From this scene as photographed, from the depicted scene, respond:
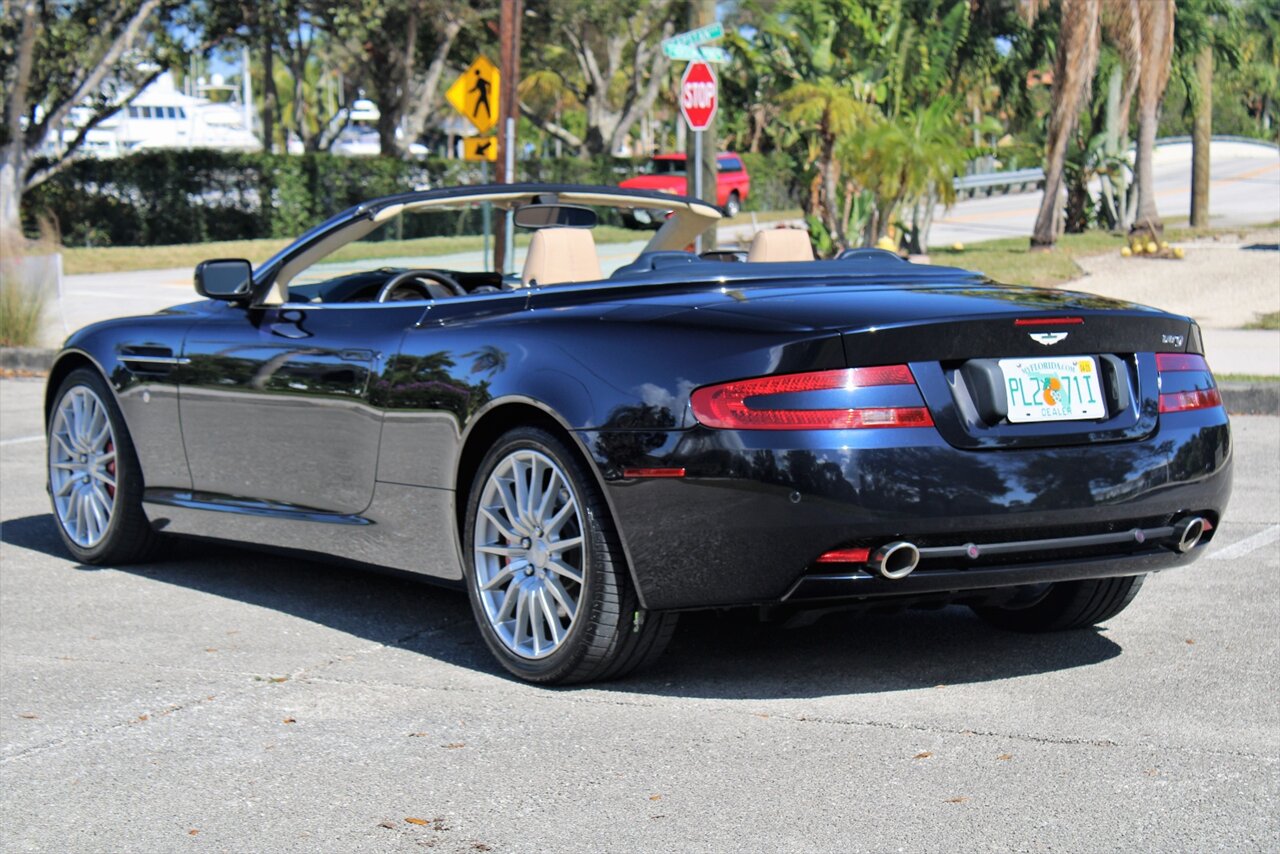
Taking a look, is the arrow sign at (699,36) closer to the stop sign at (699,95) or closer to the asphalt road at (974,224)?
the stop sign at (699,95)

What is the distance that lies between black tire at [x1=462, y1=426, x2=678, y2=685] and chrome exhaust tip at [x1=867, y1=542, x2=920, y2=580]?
0.62 metres

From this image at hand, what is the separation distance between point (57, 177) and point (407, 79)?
11.1 meters

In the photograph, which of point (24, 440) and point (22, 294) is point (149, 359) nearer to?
point (24, 440)

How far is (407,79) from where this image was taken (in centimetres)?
4412

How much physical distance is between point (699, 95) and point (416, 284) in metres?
11.6

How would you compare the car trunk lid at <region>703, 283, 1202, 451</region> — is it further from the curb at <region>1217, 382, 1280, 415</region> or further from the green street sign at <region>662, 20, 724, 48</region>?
the green street sign at <region>662, 20, 724, 48</region>

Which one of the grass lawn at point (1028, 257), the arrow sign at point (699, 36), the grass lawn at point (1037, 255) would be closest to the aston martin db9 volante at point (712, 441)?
the arrow sign at point (699, 36)

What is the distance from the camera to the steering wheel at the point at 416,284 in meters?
6.15

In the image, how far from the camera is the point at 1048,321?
4695 millimetres

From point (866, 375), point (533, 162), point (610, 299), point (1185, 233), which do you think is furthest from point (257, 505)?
point (533, 162)

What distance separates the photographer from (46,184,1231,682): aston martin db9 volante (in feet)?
14.6

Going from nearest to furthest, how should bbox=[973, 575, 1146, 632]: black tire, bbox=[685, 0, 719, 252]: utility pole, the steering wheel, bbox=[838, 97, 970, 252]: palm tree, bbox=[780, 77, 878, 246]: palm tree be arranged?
bbox=[973, 575, 1146, 632]: black tire < the steering wheel < bbox=[685, 0, 719, 252]: utility pole < bbox=[838, 97, 970, 252]: palm tree < bbox=[780, 77, 878, 246]: palm tree

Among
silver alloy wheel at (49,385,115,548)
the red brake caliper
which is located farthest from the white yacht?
the red brake caliper

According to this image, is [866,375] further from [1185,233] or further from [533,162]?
[533,162]
